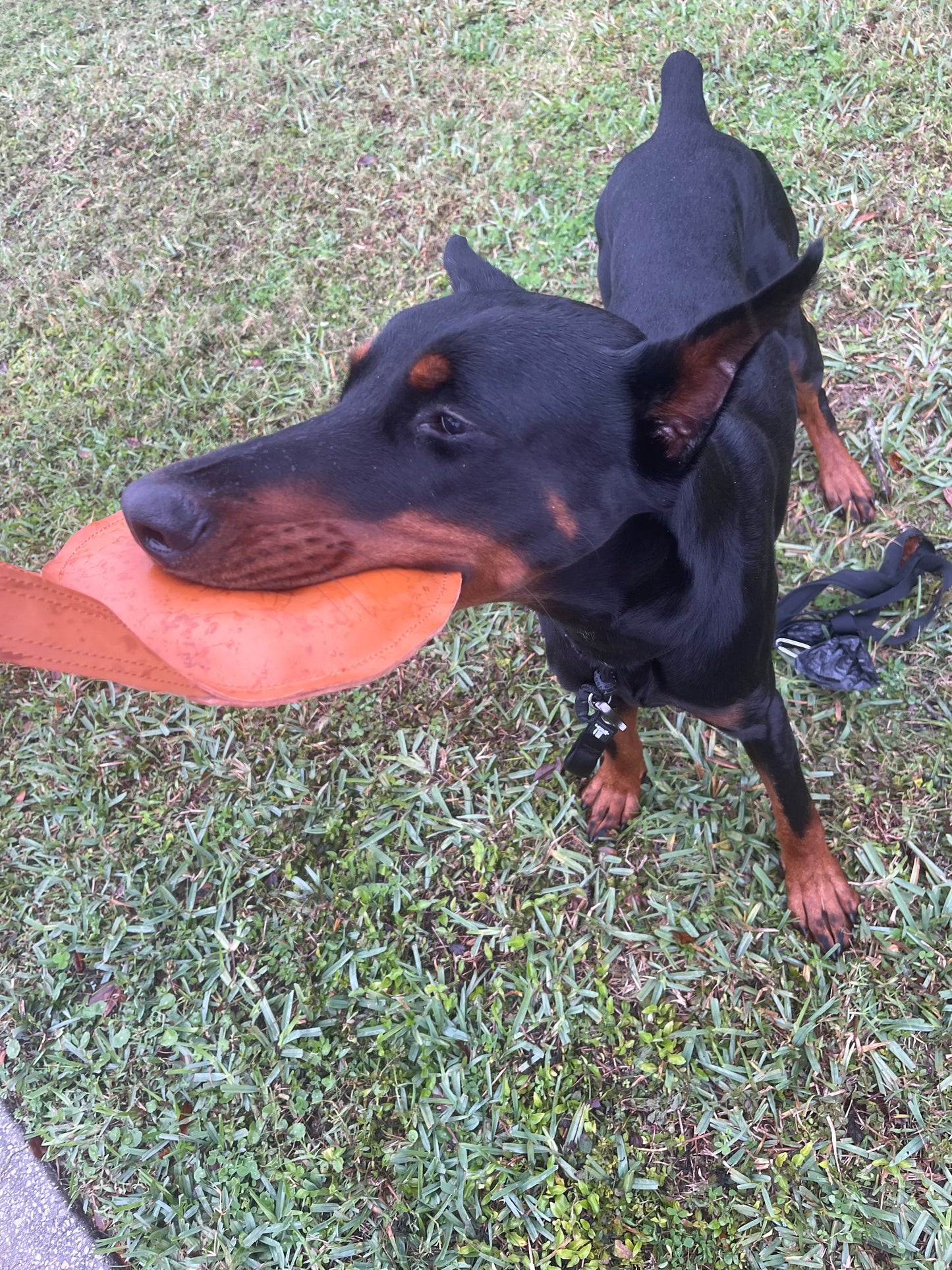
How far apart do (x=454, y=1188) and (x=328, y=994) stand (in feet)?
2.30

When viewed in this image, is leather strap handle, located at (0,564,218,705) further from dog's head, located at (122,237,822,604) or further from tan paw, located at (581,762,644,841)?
tan paw, located at (581,762,644,841)

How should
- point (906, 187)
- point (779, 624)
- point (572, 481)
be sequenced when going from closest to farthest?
point (572, 481), point (779, 624), point (906, 187)

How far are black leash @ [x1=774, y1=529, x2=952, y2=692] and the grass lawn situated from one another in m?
0.10

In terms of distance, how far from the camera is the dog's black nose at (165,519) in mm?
1536

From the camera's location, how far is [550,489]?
1.74 meters

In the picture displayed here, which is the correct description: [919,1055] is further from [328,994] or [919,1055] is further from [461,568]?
[461,568]

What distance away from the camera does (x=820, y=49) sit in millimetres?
4492

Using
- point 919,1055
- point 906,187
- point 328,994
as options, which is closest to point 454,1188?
point 328,994

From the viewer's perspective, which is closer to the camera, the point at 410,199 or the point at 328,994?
the point at 328,994

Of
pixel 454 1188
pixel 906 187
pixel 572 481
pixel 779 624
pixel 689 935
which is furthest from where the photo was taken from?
pixel 906 187

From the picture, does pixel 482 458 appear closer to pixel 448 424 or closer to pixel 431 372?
pixel 448 424

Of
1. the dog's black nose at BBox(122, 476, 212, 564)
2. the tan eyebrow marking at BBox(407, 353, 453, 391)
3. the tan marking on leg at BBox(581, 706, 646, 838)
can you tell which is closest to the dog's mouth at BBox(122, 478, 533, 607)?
the dog's black nose at BBox(122, 476, 212, 564)

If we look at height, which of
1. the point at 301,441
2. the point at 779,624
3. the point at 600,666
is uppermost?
the point at 301,441

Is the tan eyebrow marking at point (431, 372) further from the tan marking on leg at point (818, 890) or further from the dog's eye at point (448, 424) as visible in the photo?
the tan marking on leg at point (818, 890)
